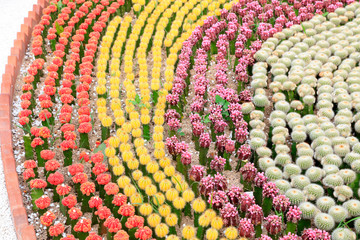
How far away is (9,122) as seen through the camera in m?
8.40

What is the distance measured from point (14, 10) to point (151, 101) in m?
5.57

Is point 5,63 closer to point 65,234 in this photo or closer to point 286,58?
point 65,234

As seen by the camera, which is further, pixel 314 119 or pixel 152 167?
pixel 314 119

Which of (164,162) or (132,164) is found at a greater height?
(164,162)

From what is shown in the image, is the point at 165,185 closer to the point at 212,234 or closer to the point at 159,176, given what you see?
the point at 159,176

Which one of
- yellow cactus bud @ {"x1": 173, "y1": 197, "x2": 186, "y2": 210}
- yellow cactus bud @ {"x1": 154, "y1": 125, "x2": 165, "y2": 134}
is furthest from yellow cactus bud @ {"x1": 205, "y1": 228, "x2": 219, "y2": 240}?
yellow cactus bud @ {"x1": 154, "y1": 125, "x2": 165, "y2": 134}

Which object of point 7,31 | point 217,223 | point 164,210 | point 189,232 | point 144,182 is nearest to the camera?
point 189,232

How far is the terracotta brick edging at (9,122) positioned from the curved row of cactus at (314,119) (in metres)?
3.62

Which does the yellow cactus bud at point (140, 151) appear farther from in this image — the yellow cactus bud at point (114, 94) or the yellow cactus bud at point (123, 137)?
the yellow cactus bud at point (114, 94)

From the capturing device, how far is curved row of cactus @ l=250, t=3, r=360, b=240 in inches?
265

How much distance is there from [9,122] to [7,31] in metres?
3.91

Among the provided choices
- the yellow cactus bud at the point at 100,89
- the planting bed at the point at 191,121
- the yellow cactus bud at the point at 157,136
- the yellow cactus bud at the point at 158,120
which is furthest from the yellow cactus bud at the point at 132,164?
the yellow cactus bud at the point at 100,89

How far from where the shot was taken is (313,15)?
11.3m

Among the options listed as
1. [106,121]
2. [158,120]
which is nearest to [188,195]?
[158,120]
